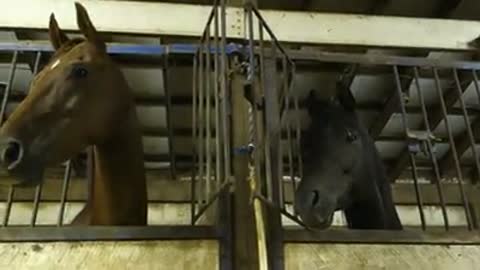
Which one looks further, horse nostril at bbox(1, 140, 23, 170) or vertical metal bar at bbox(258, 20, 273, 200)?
vertical metal bar at bbox(258, 20, 273, 200)

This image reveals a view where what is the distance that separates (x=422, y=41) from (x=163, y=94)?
1572 mm

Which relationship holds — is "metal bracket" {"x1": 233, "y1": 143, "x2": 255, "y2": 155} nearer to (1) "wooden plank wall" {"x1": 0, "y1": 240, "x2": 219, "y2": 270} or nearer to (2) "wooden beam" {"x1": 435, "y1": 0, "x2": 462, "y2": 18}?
(1) "wooden plank wall" {"x1": 0, "y1": 240, "x2": 219, "y2": 270}

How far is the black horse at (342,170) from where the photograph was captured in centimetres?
251

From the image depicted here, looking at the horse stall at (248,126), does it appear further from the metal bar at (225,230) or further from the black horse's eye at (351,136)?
the black horse's eye at (351,136)

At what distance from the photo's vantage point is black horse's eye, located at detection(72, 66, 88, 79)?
210 centimetres

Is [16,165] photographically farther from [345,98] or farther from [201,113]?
[345,98]

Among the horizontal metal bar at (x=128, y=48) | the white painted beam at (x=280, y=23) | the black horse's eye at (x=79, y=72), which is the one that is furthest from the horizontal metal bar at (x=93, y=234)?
the white painted beam at (x=280, y=23)

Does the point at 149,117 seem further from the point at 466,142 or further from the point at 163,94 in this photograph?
the point at 466,142

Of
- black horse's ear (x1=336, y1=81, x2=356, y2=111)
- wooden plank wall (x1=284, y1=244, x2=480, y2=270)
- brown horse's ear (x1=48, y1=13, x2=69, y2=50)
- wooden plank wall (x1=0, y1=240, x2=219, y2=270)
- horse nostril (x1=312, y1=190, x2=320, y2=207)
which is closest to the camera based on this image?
wooden plank wall (x1=0, y1=240, x2=219, y2=270)

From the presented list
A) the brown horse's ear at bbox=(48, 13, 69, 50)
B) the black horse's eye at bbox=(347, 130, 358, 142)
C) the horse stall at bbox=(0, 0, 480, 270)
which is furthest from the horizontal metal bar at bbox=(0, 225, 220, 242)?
the black horse's eye at bbox=(347, 130, 358, 142)

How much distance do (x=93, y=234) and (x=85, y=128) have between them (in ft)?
1.20

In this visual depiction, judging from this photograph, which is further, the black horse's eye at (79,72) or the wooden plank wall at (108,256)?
the black horse's eye at (79,72)

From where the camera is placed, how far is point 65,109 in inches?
79.6

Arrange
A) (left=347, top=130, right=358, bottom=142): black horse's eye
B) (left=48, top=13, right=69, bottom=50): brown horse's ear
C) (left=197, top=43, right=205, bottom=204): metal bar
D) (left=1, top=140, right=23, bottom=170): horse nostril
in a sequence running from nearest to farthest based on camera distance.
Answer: (left=1, top=140, right=23, bottom=170): horse nostril
(left=197, top=43, right=205, bottom=204): metal bar
(left=48, top=13, right=69, bottom=50): brown horse's ear
(left=347, top=130, right=358, bottom=142): black horse's eye
